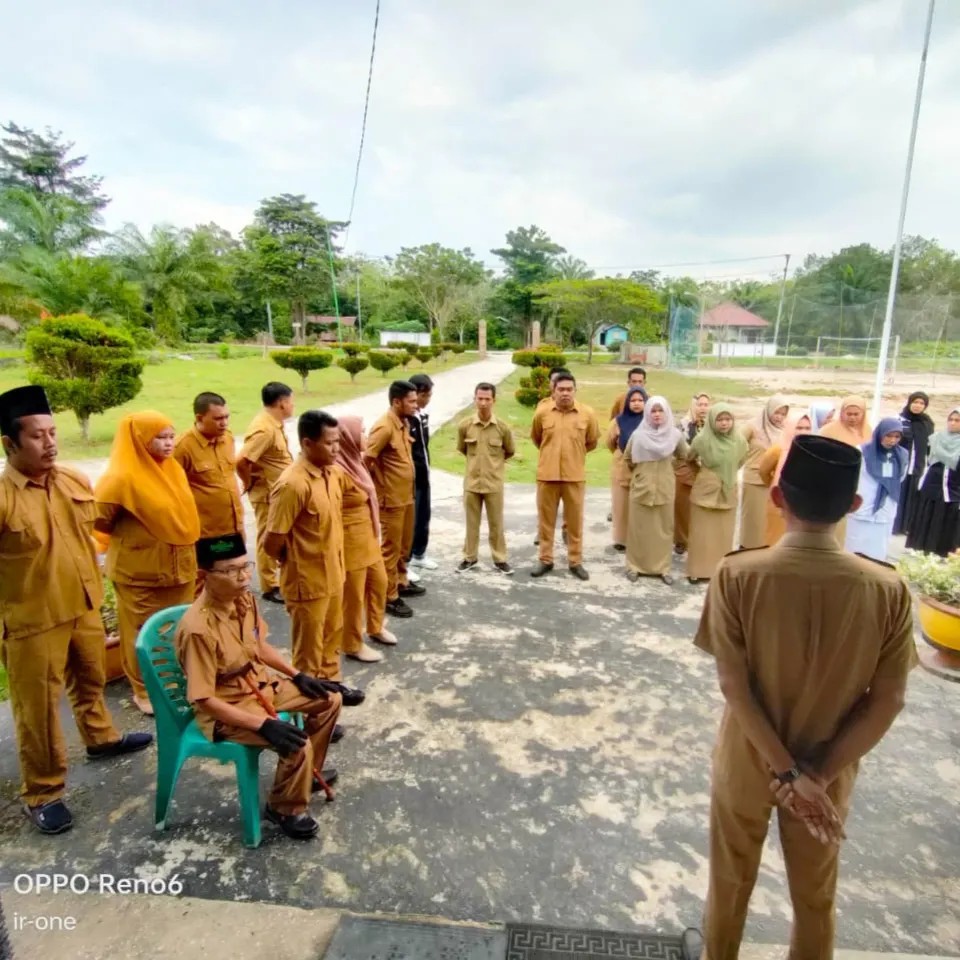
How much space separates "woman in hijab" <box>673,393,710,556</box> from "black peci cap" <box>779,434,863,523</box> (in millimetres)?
4436

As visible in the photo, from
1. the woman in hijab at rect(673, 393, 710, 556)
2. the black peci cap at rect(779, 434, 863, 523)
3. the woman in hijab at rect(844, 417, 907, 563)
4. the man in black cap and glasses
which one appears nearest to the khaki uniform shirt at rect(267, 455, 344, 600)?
the man in black cap and glasses

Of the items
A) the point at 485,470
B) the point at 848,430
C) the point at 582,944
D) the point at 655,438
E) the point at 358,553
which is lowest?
the point at 582,944

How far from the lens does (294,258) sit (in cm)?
3912

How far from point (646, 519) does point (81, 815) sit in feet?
14.5

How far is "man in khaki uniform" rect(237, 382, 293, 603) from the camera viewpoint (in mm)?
4844

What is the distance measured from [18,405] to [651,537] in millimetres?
4585

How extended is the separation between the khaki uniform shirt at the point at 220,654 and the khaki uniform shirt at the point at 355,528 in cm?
120

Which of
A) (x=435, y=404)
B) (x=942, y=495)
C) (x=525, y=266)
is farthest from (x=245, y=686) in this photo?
(x=525, y=266)

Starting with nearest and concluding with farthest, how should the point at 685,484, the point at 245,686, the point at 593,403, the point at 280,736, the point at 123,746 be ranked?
the point at 280,736, the point at 245,686, the point at 123,746, the point at 685,484, the point at 593,403

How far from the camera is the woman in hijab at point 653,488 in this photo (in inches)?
215

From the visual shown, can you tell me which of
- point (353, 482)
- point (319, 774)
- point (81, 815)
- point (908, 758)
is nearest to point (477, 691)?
point (319, 774)

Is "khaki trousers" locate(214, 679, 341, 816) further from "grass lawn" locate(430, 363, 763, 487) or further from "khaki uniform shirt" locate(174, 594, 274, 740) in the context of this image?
"grass lawn" locate(430, 363, 763, 487)

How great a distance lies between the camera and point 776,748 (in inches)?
65.7

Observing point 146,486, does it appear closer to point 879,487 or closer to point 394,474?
point 394,474
